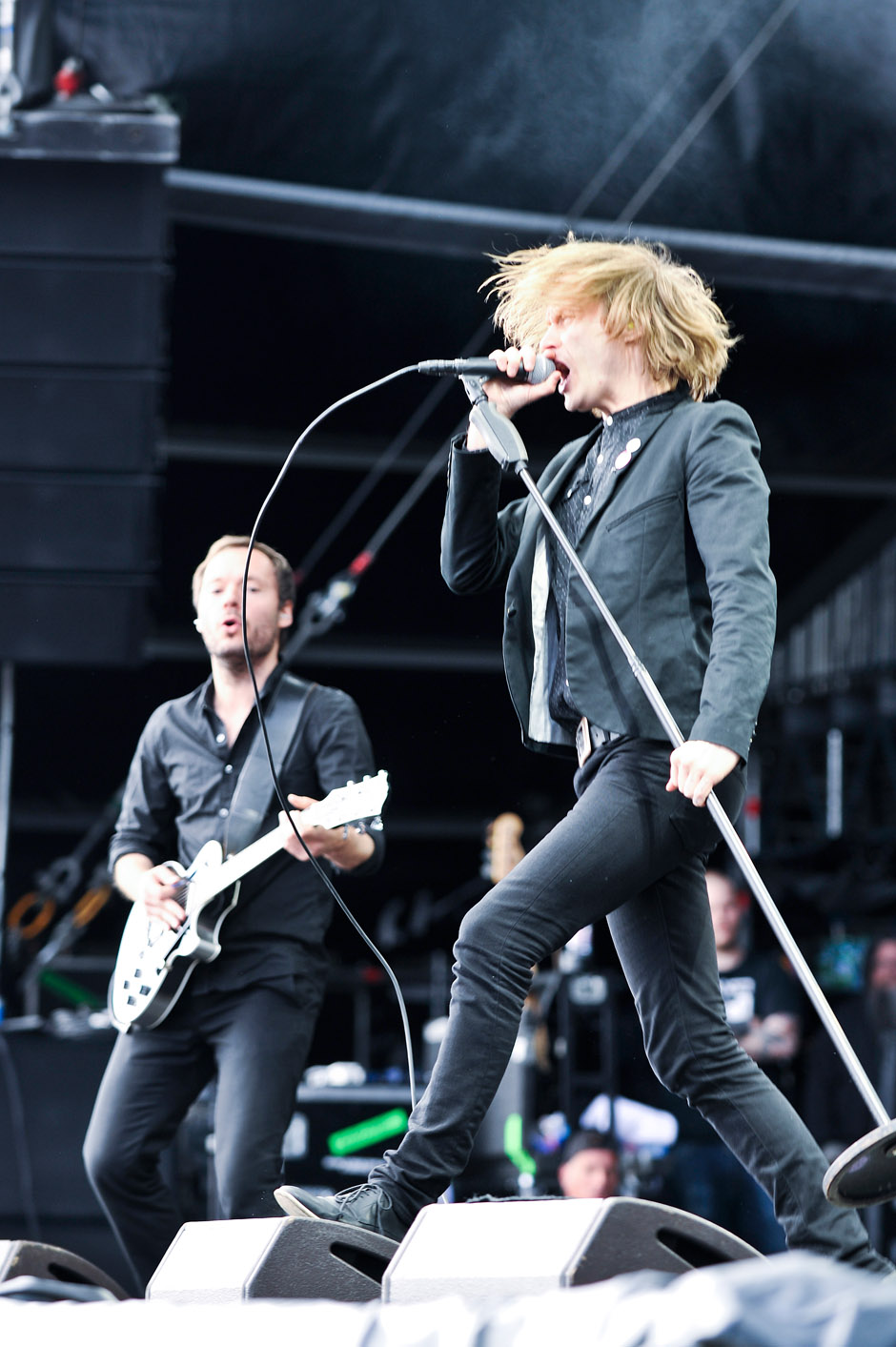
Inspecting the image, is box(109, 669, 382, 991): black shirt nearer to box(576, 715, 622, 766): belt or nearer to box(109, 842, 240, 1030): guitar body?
box(109, 842, 240, 1030): guitar body

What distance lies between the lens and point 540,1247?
1.70m

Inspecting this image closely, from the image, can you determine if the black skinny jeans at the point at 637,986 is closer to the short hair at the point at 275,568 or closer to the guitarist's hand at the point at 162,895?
the guitarist's hand at the point at 162,895

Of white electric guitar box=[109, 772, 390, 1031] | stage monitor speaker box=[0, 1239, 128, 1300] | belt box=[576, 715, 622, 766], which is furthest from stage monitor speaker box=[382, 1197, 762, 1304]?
white electric guitar box=[109, 772, 390, 1031]

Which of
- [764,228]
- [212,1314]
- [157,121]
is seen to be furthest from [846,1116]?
[212,1314]

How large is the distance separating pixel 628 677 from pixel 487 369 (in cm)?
55

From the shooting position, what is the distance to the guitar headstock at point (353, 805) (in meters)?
2.99

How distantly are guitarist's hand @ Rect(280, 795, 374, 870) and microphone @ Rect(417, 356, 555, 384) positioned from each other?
92 centimetres

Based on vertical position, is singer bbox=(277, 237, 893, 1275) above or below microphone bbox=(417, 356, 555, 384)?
below

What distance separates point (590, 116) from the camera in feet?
16.6

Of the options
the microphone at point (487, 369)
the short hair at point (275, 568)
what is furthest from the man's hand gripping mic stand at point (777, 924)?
the short hair at point (275, 568)

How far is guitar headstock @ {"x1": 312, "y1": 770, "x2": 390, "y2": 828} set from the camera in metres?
2.99

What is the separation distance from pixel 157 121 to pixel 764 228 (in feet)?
8.29

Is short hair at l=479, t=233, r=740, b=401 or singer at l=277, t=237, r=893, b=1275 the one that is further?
short hair at l=479, t=233, r=740, b=401

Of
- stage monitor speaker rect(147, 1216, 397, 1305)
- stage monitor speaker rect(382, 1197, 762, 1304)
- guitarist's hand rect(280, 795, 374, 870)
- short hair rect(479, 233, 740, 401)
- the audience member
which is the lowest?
the audience member
